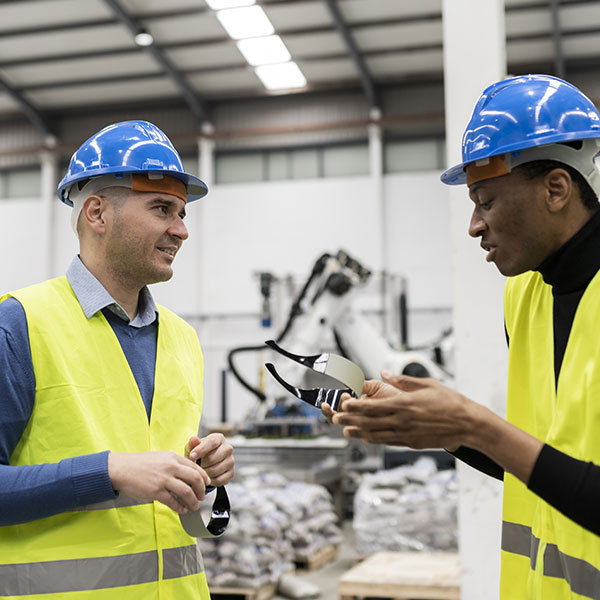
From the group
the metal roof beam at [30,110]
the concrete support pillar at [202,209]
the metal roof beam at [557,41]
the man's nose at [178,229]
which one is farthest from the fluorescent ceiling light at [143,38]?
the man's nose at [178,229]

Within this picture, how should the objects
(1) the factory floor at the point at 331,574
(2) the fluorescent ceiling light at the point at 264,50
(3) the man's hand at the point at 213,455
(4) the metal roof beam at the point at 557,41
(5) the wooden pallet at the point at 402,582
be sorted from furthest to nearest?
(2) the fluorescent ceiling light at the point at 264,50 < (4) the metal roof beam at the point at 557,41 < (1) the factory floor at the point at 331,574 < (5) the wooden pallet at the point at 402,582 < (3) the man's hand at the point at 213,455

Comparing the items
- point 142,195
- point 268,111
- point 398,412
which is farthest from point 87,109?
point 398,412

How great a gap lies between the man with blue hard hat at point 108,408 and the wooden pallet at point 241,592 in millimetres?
3716

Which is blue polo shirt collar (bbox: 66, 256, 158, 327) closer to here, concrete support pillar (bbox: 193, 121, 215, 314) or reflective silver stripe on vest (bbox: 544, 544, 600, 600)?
reflective silver stripe on vest (bbox: 544, 544, 600, 600)

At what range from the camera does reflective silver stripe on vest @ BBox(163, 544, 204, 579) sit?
1908 mm

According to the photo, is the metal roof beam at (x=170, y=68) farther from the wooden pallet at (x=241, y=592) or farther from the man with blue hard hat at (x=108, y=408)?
the man with blue hard hat at (x=108, y=408)

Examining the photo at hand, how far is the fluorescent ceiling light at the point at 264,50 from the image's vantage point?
13414 millimetres

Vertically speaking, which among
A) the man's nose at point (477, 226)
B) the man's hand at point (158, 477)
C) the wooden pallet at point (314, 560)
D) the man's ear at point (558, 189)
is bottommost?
the wooden pallet at point (314, 560)

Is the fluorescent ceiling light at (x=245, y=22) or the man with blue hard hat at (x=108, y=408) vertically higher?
the fluorescent ceiling light at (x=245, y=22)

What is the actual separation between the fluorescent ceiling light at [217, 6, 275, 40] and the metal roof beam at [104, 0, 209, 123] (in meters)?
1.50

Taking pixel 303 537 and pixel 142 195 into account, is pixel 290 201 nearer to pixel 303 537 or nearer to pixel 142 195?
pixel 303 537

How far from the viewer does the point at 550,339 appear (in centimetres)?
168

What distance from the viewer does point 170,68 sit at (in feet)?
46.9

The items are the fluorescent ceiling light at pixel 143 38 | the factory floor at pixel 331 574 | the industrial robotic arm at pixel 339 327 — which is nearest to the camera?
the factory floor at pixel 331 574
